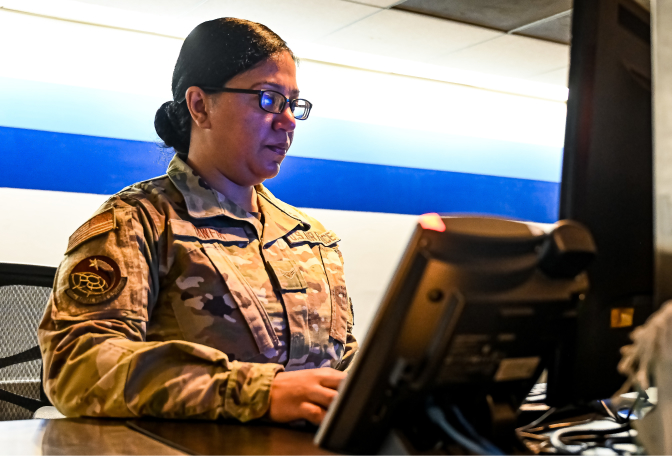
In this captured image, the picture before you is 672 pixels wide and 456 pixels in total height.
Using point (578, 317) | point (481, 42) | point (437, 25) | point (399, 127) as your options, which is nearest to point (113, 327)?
point (578, 317)

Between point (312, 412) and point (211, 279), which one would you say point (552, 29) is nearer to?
point (211, 279)

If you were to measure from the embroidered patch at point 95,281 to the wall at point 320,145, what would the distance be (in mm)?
2753

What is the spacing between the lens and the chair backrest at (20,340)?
188 cm

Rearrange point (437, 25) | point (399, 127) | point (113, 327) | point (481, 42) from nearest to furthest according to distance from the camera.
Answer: point (113, 327) → point (437, 25) → point (481, 42) → point (399, 127)

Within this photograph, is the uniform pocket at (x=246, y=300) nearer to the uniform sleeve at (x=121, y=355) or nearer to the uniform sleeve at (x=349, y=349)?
the uniform sleeve at (x=121, y=355)

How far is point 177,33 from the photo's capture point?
4324 mm

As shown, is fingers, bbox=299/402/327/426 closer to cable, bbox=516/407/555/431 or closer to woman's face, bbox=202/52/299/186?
cable, bbox=516/407/555/431

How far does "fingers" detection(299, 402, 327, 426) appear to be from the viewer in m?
0.98

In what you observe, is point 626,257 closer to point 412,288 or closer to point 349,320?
point 412,288

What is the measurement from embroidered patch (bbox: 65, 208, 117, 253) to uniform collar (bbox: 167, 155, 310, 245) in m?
0.16

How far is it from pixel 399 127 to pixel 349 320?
3815 millimetres

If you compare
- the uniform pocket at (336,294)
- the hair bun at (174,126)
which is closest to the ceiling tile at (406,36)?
the hair bun at (174,126)

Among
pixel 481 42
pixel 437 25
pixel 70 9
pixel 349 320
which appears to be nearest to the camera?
pixel 349 320

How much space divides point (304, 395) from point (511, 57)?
14.0 ft
